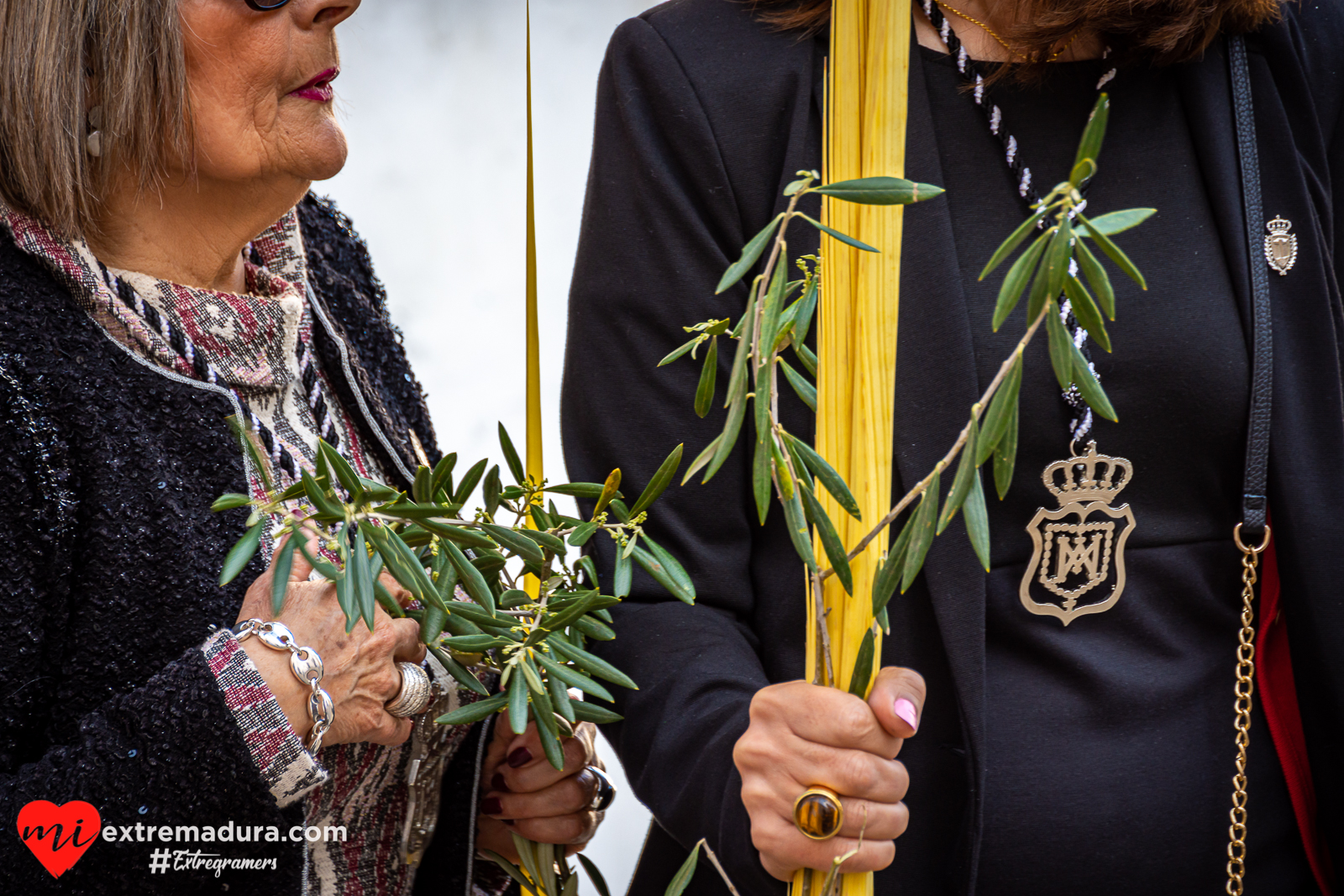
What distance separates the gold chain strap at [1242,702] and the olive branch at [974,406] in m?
0.38

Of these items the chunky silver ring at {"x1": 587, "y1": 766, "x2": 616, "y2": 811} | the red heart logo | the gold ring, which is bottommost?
the chunky silver ring at {"x1": 587, "y1": 766, "x2": 616, "y2": 811}

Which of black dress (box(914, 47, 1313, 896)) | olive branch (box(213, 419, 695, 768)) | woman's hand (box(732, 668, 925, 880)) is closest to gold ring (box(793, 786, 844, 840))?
woman's hand (box(732, 668, 925, 880))

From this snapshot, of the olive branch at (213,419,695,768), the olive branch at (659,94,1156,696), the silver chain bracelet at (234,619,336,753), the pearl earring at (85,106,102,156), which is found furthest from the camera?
the pearl earring at (85,106,102,156)

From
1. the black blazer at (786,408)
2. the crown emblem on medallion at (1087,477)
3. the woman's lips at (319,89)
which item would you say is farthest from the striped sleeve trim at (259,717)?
the crown emblem on medallion at (1087,477)

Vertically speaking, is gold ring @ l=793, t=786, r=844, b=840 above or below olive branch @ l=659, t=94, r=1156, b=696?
below

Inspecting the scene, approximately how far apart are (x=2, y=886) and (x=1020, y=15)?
96cm

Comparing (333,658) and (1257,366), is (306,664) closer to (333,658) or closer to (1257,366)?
(333,658)

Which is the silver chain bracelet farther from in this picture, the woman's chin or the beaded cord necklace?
the beaded cord necklace

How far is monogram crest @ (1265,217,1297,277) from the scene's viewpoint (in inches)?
32.8

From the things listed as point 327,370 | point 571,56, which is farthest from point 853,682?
point 571,56

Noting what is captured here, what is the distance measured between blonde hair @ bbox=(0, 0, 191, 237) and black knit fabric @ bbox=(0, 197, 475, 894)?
2.5 inches

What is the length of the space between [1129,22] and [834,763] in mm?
589

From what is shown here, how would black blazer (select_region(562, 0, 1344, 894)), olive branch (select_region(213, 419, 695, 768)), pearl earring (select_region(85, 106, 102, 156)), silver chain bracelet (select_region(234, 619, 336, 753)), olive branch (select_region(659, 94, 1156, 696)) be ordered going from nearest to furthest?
1. olive branch (select_region(659, 94, 1156, 696))
2. olive branch (select_region(213, 419, 695, 768))
3. black blazer (select_region(562, 0, 1344, 894))
4. silver chain bracelet (select_region(234, 619, 336, 753))
5. pearl earring (select_region(85, 106, 102, 156))

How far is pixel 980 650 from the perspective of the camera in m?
0.76
